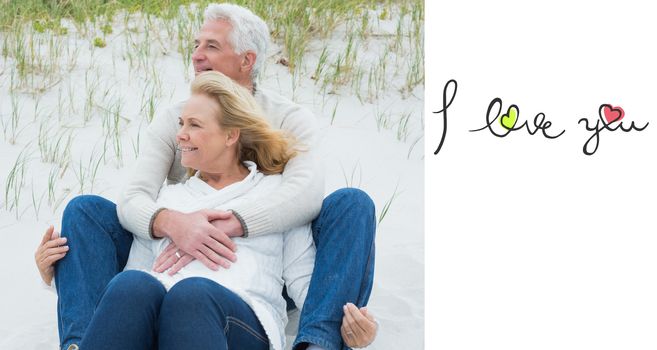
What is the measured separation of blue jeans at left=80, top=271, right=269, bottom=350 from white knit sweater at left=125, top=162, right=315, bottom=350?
0.16m

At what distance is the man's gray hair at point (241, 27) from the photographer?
287cm

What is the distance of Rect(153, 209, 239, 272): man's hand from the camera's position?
238 cm

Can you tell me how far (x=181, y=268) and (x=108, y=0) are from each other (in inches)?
145

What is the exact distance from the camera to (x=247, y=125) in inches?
102

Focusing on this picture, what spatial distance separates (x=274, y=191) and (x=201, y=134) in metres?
0.26
